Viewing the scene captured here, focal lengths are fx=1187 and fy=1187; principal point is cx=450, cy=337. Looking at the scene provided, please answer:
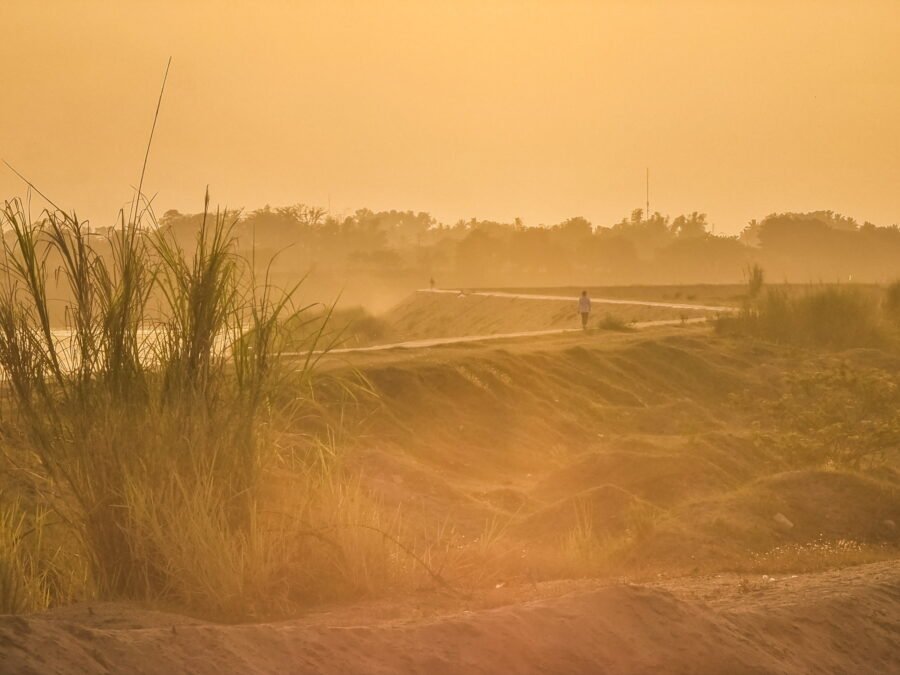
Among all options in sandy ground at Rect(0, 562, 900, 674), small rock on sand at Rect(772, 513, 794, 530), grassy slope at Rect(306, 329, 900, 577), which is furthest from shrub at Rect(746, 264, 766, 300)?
sandy ground at Rect(0, 562, 900, 674)

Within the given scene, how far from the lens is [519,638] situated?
588cm

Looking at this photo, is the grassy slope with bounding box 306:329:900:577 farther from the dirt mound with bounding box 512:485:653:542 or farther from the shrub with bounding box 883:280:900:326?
the shrub with bounding box 883:280:900:326

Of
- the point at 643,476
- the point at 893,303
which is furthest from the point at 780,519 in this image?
the point at 893,303

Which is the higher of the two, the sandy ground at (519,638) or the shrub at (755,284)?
the shrub at (755,284)

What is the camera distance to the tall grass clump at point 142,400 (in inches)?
299

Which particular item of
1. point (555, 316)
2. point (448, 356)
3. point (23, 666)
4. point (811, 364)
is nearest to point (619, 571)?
point (23, 666)

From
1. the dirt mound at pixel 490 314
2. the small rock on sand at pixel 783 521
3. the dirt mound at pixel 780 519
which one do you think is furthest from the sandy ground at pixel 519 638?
the dirt mound at pixel 490 314

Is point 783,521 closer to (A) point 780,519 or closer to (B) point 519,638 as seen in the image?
(A) point 780,519

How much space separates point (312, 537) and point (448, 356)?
18570mm

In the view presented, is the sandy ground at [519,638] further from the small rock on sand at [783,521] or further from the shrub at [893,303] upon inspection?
the shrub at [893,303]

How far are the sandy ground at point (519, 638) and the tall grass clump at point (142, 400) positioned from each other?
0.73 metres

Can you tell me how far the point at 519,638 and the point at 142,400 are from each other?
3.34 metres

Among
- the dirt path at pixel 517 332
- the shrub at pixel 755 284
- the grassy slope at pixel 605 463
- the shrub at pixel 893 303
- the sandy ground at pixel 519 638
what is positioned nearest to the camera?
the sandy ground at pixel 519 638

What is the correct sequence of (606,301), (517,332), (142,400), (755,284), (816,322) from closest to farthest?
(142,400) < (816,322) < (755,284) < (517,332) < (606,301)
